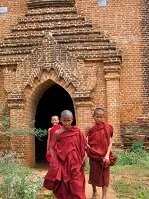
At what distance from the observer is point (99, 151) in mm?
8172

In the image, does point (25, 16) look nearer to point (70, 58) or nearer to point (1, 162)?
point (70, 58)

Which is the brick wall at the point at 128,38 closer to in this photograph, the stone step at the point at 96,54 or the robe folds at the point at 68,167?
the stone step at the point at 96,54

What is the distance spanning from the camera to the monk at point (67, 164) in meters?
6.93

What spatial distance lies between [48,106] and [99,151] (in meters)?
9.21

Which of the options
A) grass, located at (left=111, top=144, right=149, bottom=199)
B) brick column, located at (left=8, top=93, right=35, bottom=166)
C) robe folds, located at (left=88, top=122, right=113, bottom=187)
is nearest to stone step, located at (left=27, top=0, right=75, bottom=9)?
brick column, located at (left=8, top=93, right=35, bottom=166)

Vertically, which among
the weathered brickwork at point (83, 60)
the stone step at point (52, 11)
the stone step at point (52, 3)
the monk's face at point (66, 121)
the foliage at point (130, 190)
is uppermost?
the stone step at point (52, 3)

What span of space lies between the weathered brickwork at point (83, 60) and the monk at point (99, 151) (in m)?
4.14

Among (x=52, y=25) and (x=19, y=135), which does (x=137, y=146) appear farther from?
(x=52, y=25)

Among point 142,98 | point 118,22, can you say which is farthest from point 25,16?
point 142,98

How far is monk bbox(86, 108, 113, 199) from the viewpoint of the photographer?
810 cm

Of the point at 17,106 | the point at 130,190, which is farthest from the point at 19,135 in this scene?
the point at 130,190

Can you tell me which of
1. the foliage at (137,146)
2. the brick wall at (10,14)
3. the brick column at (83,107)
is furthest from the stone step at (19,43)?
the foliage at (137,146)

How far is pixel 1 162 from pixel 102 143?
1774 mm

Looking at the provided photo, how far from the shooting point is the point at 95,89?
1287 centimetres
